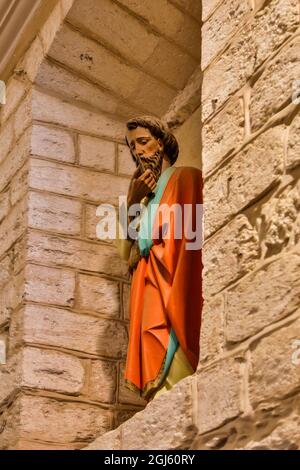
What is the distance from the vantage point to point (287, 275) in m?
2.26

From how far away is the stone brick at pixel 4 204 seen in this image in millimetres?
4191

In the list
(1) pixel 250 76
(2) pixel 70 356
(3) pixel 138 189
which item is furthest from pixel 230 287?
(2) pixel 70 356

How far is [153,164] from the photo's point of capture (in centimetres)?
351

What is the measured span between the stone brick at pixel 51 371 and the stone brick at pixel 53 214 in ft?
1.63

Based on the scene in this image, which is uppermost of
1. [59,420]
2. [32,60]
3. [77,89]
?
[32,60]

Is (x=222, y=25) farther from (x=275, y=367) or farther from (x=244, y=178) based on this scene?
(x=275, y=367)

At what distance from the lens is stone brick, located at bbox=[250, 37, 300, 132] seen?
2445 mm

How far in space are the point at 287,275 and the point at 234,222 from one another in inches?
11.2

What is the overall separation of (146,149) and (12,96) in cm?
105

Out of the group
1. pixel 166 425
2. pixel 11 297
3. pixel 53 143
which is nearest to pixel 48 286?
pixel 11 297

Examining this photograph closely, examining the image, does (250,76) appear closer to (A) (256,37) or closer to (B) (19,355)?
(A) (256,37)

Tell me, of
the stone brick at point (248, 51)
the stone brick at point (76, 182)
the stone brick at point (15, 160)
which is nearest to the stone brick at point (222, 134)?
the stone brick at point (248, 51)

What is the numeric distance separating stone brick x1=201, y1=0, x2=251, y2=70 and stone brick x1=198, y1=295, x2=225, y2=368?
713mm

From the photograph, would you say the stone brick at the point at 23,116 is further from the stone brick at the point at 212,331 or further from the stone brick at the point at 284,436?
the stone brick at the point at 284,436
